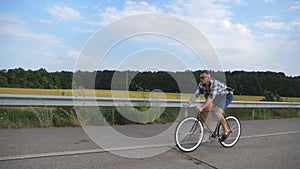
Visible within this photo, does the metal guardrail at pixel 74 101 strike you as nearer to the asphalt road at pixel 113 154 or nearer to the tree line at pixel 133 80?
the tree line at pixel 133 80

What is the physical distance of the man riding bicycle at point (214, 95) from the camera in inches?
222

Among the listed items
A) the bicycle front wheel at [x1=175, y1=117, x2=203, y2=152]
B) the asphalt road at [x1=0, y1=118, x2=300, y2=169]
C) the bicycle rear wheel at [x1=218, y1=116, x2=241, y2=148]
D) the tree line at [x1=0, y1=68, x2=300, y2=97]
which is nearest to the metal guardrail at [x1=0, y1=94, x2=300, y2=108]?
the tree line at [x1=0, y1=68, x2=300, y2=97]

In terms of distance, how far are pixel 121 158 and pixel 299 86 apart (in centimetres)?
3007

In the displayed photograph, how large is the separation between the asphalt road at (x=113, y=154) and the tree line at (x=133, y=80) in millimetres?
1396

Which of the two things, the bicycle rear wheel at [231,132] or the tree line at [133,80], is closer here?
the tree line at [133,80]

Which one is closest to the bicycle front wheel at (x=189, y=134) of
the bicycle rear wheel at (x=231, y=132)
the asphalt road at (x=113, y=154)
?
the asphalt road at (x=113, y=154)

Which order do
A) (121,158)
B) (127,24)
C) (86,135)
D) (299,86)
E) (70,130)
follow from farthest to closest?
(299,86), (70,130), (86,135), (127,24), (121,158)

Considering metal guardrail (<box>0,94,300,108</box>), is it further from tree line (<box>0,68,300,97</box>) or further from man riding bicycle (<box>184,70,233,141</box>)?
man riding bicycle (<box>184,70,233,141</box>)

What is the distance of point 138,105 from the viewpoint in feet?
30.4

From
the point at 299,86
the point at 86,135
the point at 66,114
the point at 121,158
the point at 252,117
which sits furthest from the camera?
the point at 299,86

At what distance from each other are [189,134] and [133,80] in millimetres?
1782

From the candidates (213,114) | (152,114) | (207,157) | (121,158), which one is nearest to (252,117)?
(152,114)

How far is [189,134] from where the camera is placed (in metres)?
5.75

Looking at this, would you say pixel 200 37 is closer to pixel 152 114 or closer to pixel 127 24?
pixel 127 24
